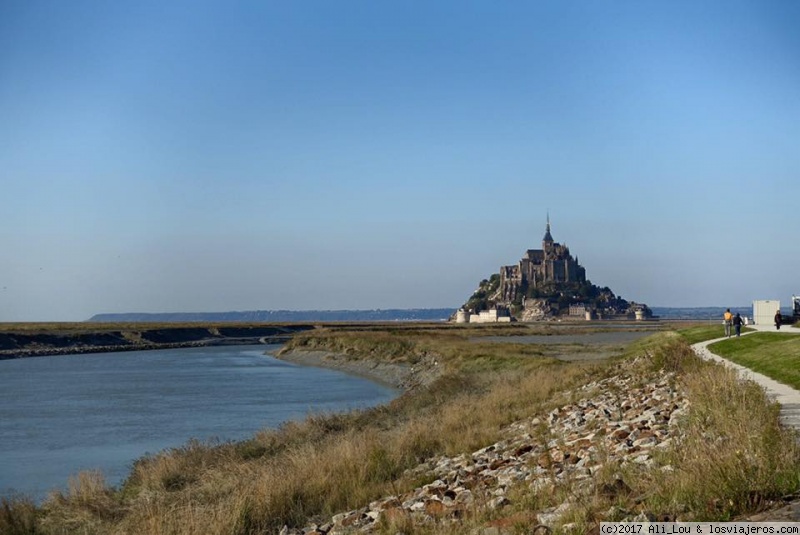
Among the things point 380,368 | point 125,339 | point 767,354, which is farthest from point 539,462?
point 125,339

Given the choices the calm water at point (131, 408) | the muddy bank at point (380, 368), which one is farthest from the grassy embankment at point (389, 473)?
the muddy bank at point (380, 368)

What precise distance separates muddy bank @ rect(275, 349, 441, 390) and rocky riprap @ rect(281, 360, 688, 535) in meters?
23.4

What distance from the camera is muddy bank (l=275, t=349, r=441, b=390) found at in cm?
4301

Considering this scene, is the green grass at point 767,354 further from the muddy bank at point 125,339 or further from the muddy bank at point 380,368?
the muddy bank at point 125,339

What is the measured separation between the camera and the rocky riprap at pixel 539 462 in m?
9.60

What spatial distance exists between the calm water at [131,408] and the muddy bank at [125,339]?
102ft

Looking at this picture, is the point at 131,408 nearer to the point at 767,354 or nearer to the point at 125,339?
the point at 767,354

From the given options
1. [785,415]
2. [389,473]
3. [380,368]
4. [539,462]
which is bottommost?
[380,368]

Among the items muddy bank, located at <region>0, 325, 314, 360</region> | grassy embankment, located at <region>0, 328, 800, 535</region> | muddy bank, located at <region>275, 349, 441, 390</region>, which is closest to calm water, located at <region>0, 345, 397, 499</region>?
muddy bank, located at <region>275, 349, 441, 390</region>

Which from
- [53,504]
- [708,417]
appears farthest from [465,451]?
[53,504]

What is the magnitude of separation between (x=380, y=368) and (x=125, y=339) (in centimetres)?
6144

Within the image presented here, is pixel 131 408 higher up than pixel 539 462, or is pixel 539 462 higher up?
pixel 539 462

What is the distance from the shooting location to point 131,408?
33.1 meters

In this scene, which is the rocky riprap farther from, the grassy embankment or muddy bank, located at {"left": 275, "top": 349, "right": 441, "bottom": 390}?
muddy bank, located at {"left": 275, "top": 349, "right": 441, "bottom": 390}
